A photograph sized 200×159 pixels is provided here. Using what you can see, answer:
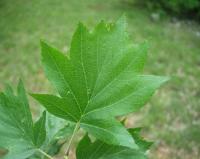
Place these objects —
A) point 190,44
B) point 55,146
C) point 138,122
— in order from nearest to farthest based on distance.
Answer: point 55,146, point 138,122, point 190,44

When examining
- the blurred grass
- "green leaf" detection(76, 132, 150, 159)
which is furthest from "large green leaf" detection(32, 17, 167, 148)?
the blurred grass

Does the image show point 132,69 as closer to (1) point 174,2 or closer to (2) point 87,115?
(2) point 87,115

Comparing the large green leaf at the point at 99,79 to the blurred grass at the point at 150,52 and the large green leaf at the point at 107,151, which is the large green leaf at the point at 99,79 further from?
the blurred grass at the point at 150,52

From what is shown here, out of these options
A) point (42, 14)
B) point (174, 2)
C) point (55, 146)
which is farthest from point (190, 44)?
point (55, 146)

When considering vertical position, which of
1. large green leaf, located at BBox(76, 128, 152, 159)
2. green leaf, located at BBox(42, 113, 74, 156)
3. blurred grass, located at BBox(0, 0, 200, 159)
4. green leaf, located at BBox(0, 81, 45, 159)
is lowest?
blurred grass, located at BBox(0, 0, 200, 159)

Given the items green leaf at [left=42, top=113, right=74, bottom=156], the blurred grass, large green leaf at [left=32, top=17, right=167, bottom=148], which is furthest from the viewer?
the blurred grass

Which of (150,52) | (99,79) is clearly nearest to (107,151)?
(99,79)

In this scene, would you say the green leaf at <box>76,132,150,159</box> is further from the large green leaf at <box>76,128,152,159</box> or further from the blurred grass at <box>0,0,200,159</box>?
the blurred grass at <box>0,0,200,159</box>
